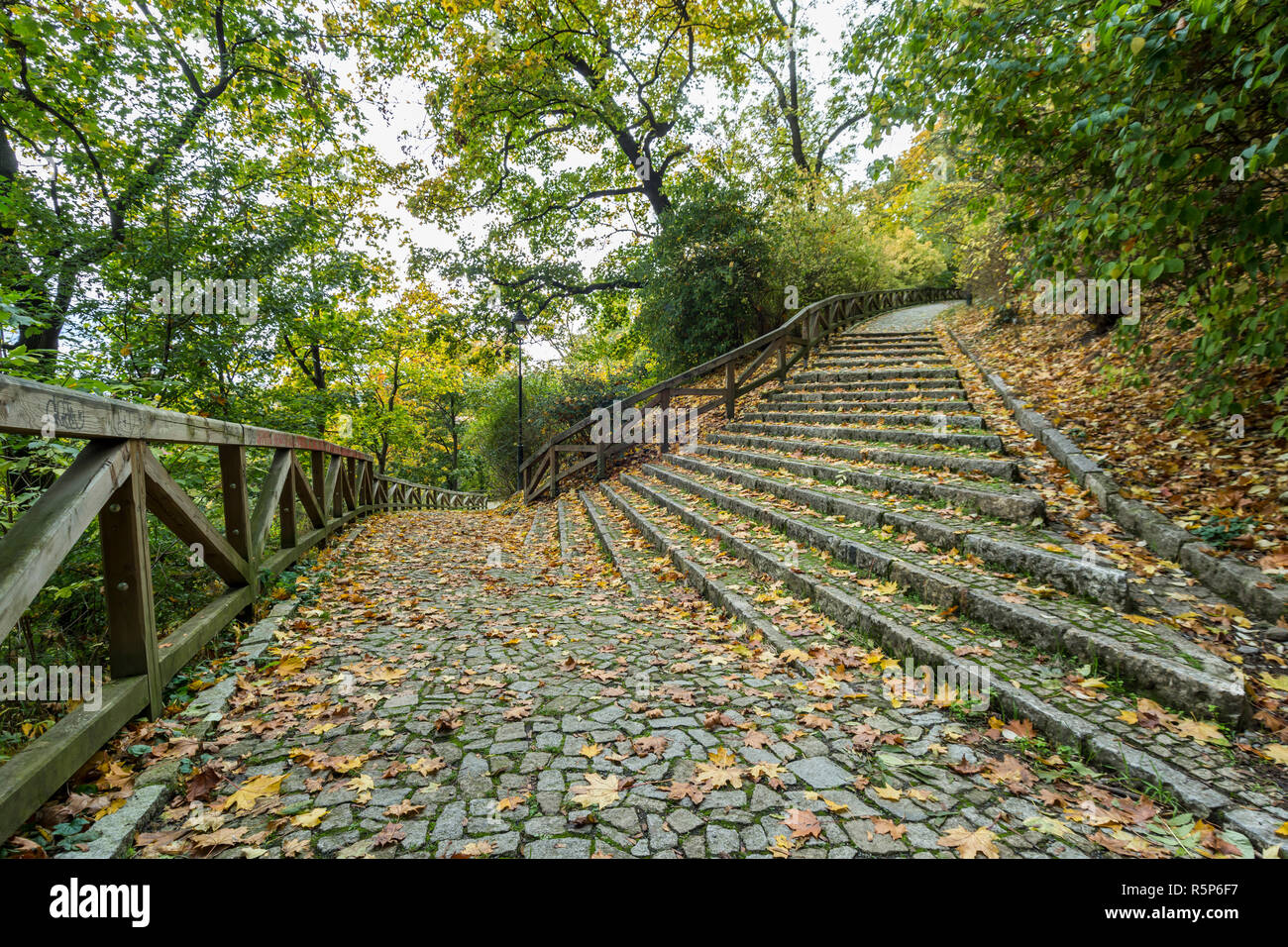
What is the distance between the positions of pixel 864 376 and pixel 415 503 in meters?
14.4

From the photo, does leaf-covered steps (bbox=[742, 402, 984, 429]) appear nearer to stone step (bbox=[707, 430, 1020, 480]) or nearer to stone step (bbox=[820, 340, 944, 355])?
stone step (bbox=[707, 430, 1020, 480])

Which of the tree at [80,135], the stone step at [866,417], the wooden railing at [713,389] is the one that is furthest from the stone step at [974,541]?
the tree at [80,135]

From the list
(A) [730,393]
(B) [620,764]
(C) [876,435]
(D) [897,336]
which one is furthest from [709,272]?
(B) [620,764]

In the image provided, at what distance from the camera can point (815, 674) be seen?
9.76 feet

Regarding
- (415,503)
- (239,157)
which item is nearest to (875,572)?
(239,157)

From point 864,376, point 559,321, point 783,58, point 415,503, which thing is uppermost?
point 783,58

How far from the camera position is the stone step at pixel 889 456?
498 cm

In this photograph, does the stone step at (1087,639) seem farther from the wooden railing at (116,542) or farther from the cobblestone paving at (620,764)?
the wooden railing at (116,542)

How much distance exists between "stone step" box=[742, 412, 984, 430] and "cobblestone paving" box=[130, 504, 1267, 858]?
4.44m

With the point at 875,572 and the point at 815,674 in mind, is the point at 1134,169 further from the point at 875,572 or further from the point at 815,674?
the point at 815,674

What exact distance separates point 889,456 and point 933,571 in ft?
9.32

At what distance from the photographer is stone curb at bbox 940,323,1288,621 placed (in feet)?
8.83

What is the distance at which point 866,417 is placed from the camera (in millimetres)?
7863

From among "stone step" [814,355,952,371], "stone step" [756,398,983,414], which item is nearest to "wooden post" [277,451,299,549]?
"stone step" [756,398,983,414]
